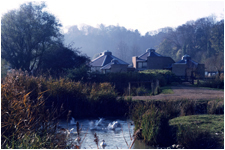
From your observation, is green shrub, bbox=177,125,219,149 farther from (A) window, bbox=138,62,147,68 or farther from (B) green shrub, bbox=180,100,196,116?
(A) window, bbox=138,62,147,68

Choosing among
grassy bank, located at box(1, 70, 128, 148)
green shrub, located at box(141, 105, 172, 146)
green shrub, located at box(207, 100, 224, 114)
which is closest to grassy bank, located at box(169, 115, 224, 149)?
green shrub, located at box(141, 105, 172, 146)

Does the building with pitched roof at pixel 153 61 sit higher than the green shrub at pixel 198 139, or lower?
higher

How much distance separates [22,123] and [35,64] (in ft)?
77.1

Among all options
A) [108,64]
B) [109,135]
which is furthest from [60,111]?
[108,64]

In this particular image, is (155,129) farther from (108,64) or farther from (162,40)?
(162,40)

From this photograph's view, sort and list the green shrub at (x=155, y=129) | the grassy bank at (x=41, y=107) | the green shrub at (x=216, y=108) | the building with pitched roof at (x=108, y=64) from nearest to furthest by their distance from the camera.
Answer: the grassy bank at (x=41, y=107)
the green shrub at (x=155, y=129)
the green shrub at (x=216, y=108)
the building with pitched roof at (x=108, y=64)

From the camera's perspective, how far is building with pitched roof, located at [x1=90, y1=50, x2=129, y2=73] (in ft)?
109

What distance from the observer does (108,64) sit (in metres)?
34.8

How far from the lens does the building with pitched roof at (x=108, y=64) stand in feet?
109

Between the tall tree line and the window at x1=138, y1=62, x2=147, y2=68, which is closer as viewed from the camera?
the window at x1=138, y1=62, x2=147, y2=68

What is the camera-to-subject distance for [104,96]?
1188cm

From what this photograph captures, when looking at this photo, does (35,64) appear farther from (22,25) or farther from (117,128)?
(117,128)

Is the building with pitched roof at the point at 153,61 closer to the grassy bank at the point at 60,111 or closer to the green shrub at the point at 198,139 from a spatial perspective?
the grassy bank at the point at 60,111

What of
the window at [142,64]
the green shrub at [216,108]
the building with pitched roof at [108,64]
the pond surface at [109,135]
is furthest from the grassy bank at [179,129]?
the window at [142,64]
